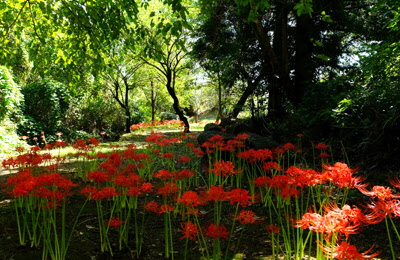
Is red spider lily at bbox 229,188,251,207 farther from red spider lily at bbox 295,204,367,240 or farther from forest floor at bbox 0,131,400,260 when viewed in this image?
forest floor at bbox 0,131,400,260

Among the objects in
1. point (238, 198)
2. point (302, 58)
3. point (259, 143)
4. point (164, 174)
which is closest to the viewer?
point (238, 198)

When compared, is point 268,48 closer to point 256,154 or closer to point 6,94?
point 256,154

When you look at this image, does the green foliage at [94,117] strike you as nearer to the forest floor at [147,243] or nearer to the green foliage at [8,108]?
the green foliage at [8,108]

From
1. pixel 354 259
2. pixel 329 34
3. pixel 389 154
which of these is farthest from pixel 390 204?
pixel 329 34

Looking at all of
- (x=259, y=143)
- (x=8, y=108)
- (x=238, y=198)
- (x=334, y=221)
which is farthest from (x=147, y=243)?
(x=8, y=108)

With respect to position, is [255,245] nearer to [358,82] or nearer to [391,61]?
[391,61]

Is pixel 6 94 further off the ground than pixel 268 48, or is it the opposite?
pixel 268 48

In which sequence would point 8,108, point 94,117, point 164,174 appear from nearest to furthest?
point 164,174 → point 8,108 → point 94,117

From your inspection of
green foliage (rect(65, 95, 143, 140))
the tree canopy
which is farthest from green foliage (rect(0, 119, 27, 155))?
green foliage (rect(65, 95, 143, 140))

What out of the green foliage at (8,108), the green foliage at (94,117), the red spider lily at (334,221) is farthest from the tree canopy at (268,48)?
the green foliage at (94,117)

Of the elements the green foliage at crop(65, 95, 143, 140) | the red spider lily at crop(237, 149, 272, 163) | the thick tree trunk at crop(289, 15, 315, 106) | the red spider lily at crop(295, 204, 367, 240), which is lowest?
the red spider lily at crop(295, 204, 367, 240)

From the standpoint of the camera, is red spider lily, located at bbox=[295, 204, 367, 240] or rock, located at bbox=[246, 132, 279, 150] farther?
rock, located at bbox=[246, 132, 279, 150]

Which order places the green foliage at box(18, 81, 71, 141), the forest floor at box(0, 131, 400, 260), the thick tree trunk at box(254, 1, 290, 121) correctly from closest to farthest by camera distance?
the forest floor at box(0, 131, 400, 260), the thick tree trunk at box(254, 1, 290, 121), the green foliage at box(18, 81, 71, 141)

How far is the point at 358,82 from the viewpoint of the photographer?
20.7 ft
